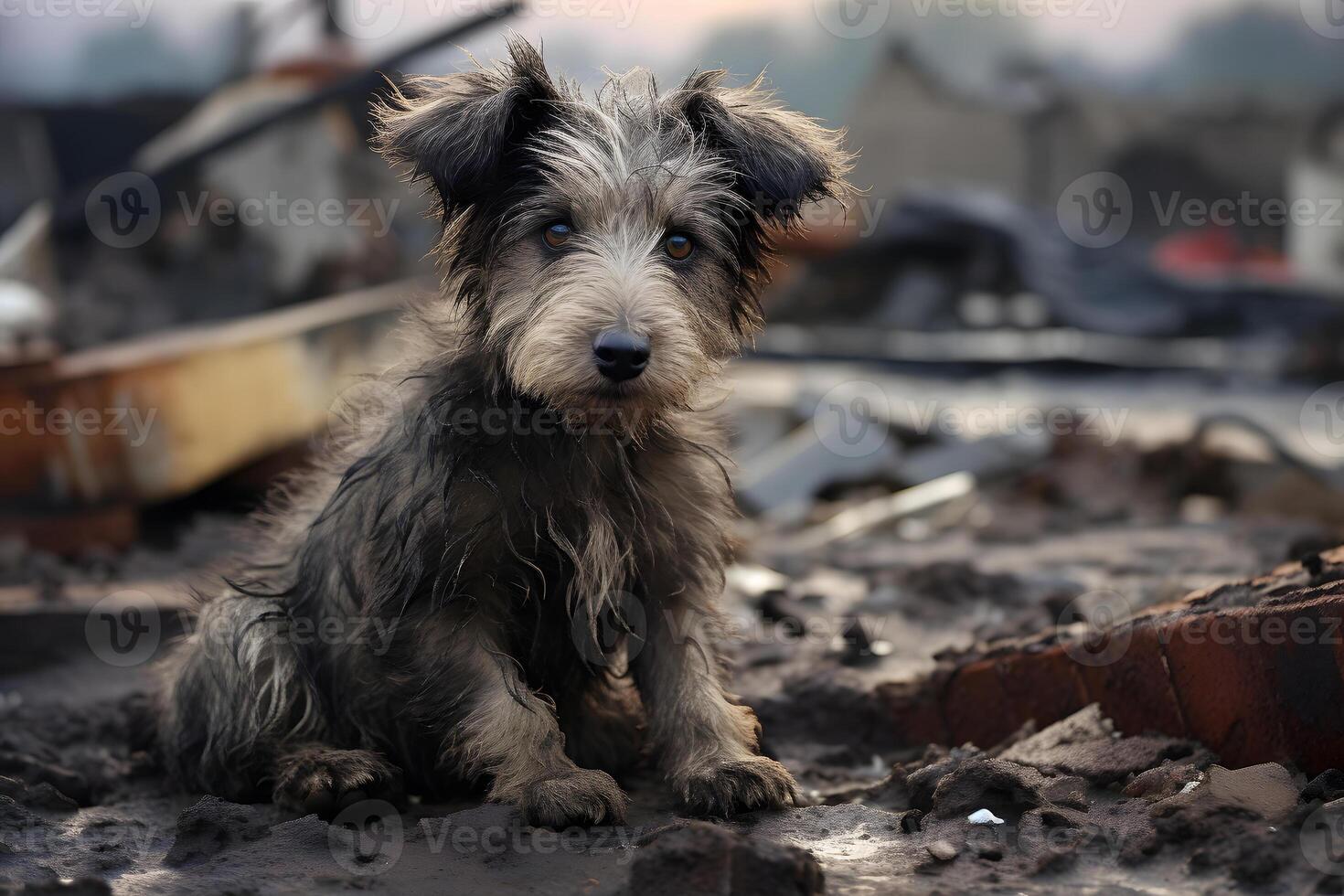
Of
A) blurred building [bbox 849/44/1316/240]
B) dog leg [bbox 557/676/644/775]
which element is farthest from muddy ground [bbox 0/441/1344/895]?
blurred building [bbox 849/44/1316/240]

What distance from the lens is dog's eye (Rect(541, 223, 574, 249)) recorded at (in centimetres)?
440

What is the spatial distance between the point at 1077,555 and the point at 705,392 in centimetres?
389

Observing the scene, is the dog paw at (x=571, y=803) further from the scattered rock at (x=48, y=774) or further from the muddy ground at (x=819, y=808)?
the scattered rock at (x=48, y=774)

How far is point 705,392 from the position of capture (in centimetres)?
488

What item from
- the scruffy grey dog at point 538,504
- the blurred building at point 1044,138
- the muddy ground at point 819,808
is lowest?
the muddy ground at point 819,808

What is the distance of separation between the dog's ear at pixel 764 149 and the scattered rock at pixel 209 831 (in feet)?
8.30

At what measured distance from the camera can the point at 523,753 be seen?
13.6 feet

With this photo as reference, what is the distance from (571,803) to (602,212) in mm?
1825

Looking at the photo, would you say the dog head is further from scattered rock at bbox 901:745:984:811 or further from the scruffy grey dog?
scattered rock at bbox 901:745:984:811

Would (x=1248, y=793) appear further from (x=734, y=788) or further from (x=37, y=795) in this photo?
(x=37, y=795)

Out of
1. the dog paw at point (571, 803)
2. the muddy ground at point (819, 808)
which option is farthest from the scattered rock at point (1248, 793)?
the dog paw at point (571, 803)

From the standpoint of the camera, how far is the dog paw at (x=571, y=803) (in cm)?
390

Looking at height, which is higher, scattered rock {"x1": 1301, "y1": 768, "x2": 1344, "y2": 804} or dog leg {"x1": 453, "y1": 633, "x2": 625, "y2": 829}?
dog leg {"x1": 453, "y1": 633, "x2": 625, "y2": 829}

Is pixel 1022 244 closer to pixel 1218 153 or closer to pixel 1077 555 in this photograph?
pixel 1218 153
